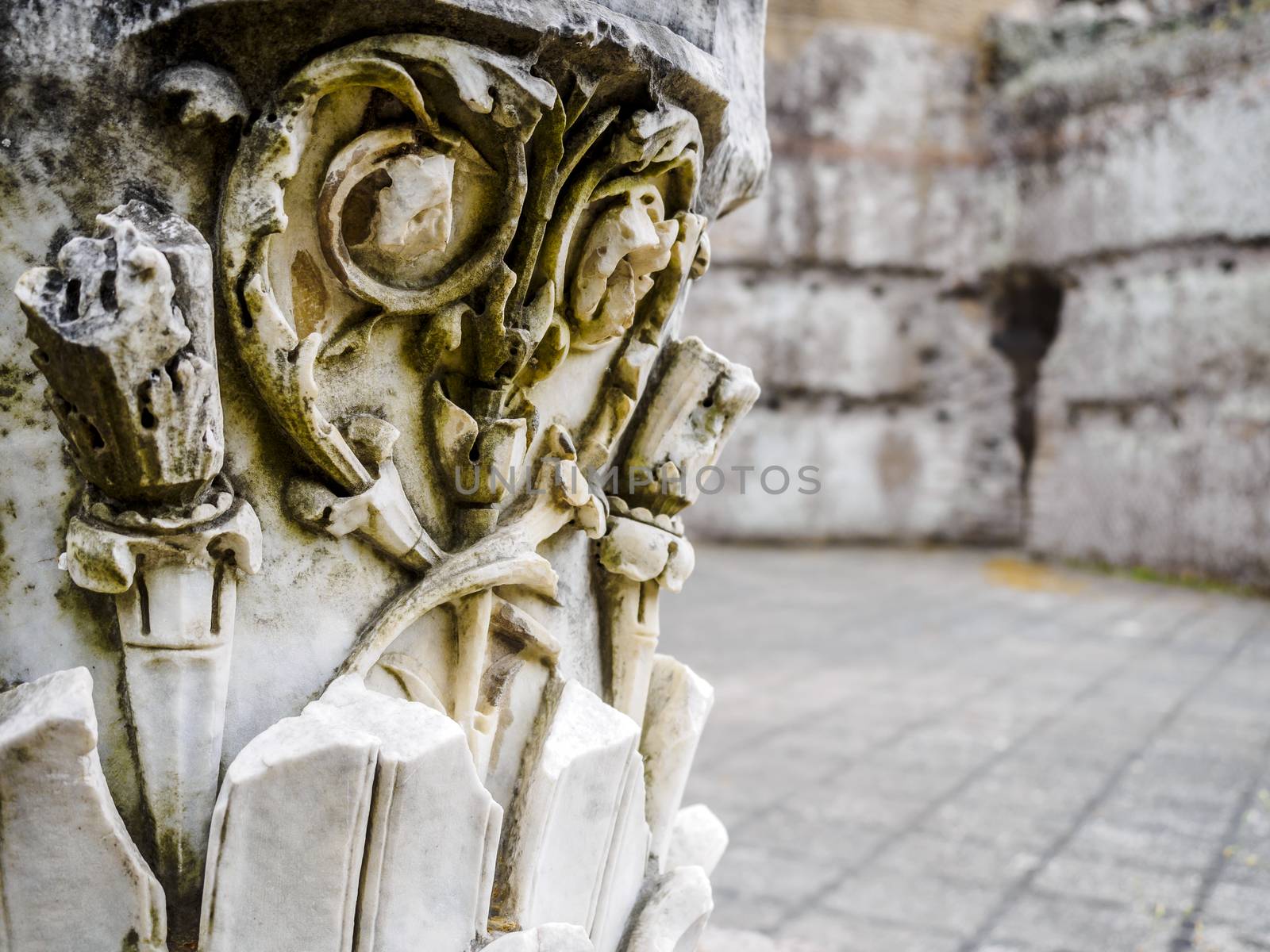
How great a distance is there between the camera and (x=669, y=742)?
134 cm

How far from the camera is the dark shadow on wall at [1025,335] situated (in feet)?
23.8

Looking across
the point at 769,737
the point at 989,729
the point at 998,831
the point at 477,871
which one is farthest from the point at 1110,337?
the point at 477,871

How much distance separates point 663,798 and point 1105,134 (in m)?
6.09

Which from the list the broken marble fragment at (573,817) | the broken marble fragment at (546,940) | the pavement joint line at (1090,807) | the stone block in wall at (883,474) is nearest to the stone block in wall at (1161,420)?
the stone block in wall at (883,474)

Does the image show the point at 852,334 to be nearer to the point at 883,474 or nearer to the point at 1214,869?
the point at 883,474

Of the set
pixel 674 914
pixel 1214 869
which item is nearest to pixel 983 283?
pixel 1214 869

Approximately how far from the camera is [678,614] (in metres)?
5.26

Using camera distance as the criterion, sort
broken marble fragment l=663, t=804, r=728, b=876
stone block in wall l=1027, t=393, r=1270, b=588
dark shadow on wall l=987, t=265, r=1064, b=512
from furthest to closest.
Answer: dark shadow on wall l=987, t=265, r=1064, b=512 → stone block in wall l=1027, t=393, r=1270, b=588 → broken marble fragment l=663, t=804, r=728, b=876

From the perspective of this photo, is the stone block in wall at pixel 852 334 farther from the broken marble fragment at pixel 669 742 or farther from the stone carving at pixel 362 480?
the stone carving at pixel 362 480

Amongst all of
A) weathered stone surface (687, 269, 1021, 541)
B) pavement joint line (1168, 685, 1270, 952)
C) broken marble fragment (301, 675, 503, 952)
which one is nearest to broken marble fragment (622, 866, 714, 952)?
broken marble fragment (301, 675, 503, 952)

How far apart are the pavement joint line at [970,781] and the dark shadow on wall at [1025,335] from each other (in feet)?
8.52

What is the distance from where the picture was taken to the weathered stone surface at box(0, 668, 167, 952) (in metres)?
0.83

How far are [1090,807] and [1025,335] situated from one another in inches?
195

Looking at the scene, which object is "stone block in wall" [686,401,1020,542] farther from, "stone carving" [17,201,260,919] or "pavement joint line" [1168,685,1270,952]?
"stone carving" [17,201,260,919]
